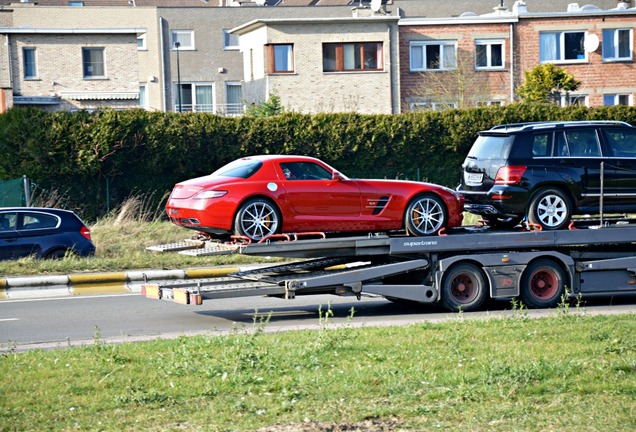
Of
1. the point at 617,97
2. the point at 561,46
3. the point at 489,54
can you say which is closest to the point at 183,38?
the point at 489,54

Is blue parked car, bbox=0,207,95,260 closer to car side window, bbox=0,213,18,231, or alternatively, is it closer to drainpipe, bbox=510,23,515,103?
car side window, bbox=0,213,18,231

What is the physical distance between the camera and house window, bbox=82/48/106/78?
1800 inches

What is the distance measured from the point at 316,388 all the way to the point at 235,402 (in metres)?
0.78

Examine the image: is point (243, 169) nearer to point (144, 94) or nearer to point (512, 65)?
point (512, 65)

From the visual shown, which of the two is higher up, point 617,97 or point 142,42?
point 142,42

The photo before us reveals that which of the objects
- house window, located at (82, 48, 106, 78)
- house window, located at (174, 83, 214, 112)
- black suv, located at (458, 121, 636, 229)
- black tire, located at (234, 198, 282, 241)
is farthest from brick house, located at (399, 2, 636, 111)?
black tire, located at (234, 198, 282, 241)

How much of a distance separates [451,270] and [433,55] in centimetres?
3671

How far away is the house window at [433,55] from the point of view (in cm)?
4900

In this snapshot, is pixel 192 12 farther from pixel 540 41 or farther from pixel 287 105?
pixel 540 41

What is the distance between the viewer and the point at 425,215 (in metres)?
14.0

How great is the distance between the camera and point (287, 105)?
46219 mm

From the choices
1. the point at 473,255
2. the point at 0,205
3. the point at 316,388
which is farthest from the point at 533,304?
the point at 0,205

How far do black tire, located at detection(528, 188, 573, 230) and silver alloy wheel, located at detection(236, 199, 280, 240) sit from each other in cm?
385

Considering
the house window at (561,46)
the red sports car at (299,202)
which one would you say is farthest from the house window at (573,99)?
the red sports car at (299,202)
